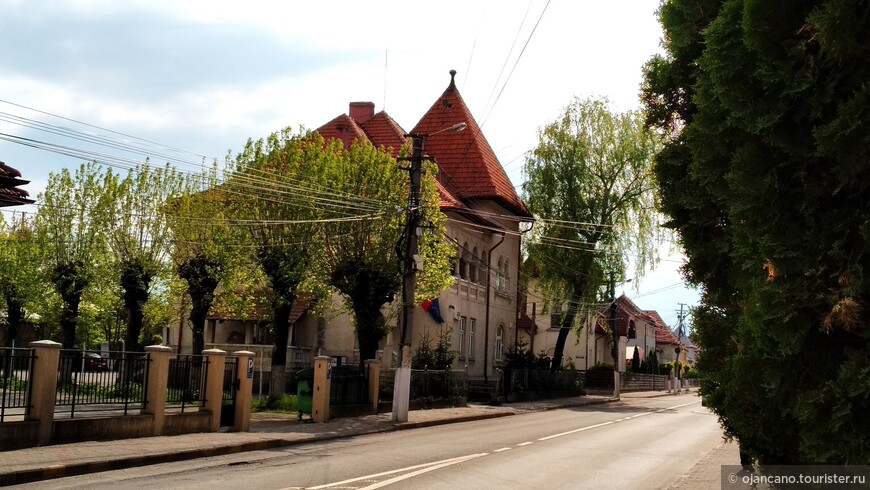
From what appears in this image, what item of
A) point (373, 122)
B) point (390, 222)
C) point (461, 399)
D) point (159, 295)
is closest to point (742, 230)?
point (390, 222)

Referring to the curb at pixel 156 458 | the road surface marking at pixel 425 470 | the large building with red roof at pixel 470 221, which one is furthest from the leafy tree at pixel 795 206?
the large building with red roof at pixel 470 221

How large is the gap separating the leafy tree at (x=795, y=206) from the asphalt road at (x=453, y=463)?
5831 mm

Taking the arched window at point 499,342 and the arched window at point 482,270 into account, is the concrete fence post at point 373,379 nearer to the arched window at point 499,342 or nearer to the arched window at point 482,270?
the arched window at point 482,270

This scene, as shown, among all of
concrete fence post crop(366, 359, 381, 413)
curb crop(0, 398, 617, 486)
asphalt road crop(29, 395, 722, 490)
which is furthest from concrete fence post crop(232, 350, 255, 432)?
concrete fence post crop(366, 359, 381, 413)

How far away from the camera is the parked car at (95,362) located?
16.5 metres

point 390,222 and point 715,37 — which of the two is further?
point 390,222

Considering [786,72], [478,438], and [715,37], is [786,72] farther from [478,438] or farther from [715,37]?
[478,438]

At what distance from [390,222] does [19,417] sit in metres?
15.3

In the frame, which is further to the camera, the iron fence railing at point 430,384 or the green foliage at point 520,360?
the green foliage at point 520,360

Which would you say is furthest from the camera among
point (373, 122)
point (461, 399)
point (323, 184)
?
point (373, 122)

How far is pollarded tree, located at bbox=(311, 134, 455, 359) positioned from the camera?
2850 cm

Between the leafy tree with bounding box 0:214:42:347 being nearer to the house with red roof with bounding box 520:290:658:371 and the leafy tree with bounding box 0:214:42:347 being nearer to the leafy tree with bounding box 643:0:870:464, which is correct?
the house with red roof with bounding box 520:290:658:371

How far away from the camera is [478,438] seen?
67.5 ft

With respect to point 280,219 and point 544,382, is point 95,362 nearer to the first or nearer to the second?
point 280,219
